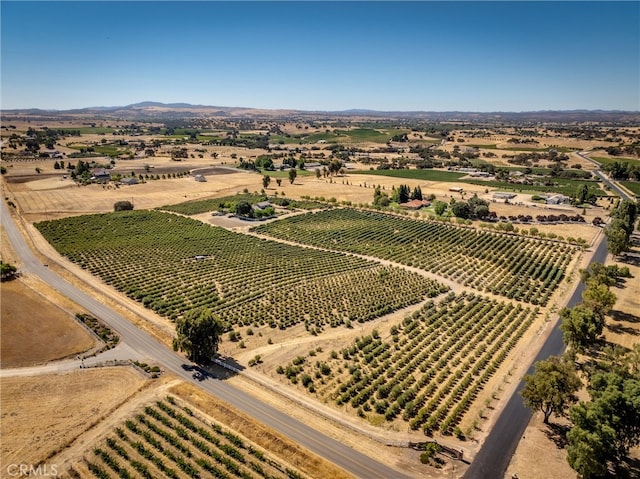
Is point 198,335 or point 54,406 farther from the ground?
point 198,335

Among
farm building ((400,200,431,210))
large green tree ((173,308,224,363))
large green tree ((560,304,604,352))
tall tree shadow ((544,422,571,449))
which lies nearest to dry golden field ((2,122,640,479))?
tall tree shadow ((544,422,571,449))

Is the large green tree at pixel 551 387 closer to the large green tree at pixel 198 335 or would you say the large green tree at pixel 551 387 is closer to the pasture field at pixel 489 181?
the large green tree at pixel 198 335

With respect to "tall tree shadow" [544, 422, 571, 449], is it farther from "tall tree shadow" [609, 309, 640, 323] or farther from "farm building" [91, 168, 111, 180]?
"farm building" [91, 168, 111, 180]

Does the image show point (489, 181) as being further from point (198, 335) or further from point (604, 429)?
point (604, 429)

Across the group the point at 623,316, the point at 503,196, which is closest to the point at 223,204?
the point at 503,196

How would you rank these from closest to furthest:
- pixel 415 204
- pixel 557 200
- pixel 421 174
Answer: pixel 557 200, pixel 415 204, pixel 421 174

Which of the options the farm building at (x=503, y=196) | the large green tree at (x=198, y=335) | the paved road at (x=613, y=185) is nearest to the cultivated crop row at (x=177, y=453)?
the large green tree at (x=198, y=335)

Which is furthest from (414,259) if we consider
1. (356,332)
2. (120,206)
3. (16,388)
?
(120,206)
